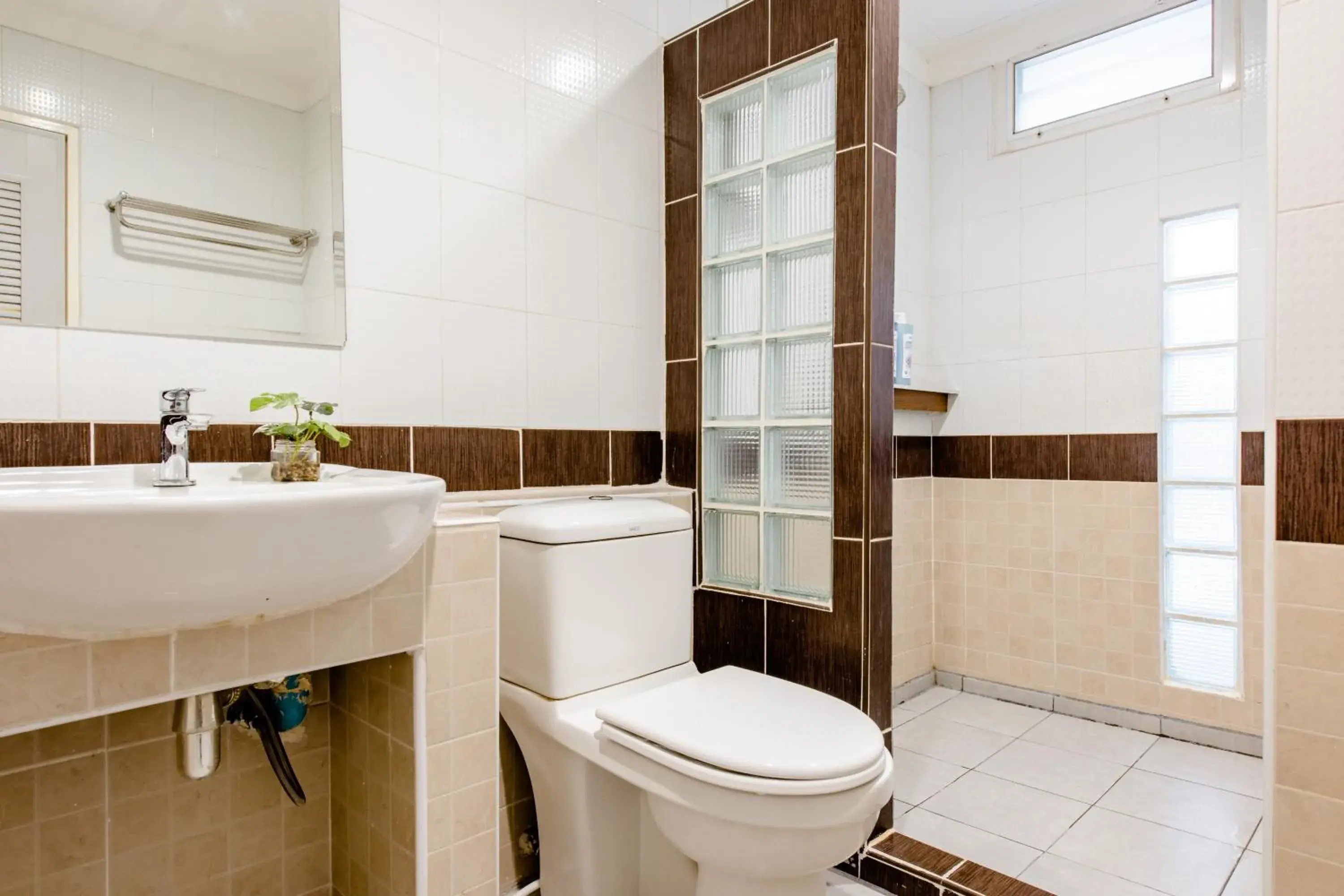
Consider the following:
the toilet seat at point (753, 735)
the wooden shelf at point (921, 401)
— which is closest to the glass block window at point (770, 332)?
the toilet seat at point (753, 735)

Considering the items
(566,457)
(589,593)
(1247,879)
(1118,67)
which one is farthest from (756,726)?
(1118,67)

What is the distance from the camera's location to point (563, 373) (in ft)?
5.76

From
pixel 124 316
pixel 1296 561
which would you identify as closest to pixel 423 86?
pixel 124 316

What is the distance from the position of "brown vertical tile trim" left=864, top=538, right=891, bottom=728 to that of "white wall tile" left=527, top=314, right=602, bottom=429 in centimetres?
74

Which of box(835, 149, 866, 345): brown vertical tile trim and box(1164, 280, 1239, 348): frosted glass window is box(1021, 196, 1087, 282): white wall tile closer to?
box(1164, 280, 1239, 348): frosted glass window

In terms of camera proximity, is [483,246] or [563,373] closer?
[483,246]

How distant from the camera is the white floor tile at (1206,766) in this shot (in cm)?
200

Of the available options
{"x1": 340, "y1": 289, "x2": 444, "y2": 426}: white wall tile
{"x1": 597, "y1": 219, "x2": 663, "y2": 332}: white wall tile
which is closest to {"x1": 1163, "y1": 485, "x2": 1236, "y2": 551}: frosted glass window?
{"x1": 597, "y1": 219, "x2": 663, "y2": 332}: white wall tile

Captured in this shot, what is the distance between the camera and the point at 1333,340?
1.01 meters

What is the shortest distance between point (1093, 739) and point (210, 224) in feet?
8.84

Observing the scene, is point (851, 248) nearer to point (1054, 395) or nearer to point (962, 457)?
point (1054, 395)

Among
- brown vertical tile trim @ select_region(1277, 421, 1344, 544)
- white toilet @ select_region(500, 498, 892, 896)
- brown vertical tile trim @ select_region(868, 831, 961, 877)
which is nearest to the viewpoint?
brown vertical tile trim @ select_region(1277, 421, 1344, 544)

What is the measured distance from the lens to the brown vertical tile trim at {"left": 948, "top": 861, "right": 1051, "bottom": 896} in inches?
55.6

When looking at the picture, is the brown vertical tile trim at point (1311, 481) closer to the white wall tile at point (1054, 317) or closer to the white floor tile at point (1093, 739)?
the white floor tile at point (1093, 739)
